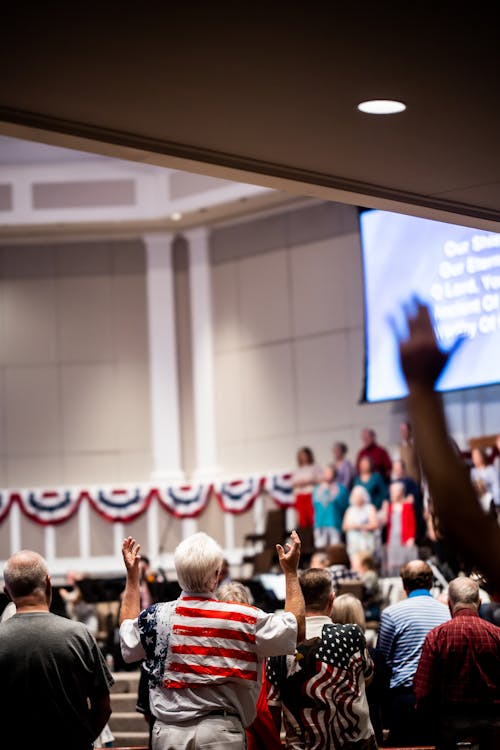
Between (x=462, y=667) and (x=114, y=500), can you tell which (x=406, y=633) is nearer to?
(x=462, y=667)

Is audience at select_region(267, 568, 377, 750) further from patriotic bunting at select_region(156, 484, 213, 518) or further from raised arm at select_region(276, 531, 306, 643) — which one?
patriotic bunting at select_region(156, 484, 213, 518)

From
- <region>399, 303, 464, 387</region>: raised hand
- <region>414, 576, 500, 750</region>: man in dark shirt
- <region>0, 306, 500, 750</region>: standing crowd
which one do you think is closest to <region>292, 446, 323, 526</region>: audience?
<region>0, 306, 500, 750</region>: standing crowd

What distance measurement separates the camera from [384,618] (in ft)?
19.0

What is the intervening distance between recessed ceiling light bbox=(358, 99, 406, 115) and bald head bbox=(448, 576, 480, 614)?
215 cm

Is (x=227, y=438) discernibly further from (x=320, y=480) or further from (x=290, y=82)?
(x=290, y=82)

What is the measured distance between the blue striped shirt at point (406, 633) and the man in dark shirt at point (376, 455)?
798 centimetres

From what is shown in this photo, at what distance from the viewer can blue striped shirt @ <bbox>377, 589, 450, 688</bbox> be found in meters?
5.75

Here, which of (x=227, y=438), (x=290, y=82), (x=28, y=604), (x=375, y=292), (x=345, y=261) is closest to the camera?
(x=28, y=604)

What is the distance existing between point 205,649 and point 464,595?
1924mm

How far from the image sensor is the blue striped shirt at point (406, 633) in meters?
5.75

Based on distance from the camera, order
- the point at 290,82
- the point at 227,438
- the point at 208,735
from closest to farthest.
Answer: the point at 208,735 → the point at 290,82 → the point at 227,438

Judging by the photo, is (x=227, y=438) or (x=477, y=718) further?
(x=227, y=438)

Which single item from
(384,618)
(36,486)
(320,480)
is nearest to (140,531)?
(36,486)

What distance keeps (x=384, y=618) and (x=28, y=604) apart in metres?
2.41
